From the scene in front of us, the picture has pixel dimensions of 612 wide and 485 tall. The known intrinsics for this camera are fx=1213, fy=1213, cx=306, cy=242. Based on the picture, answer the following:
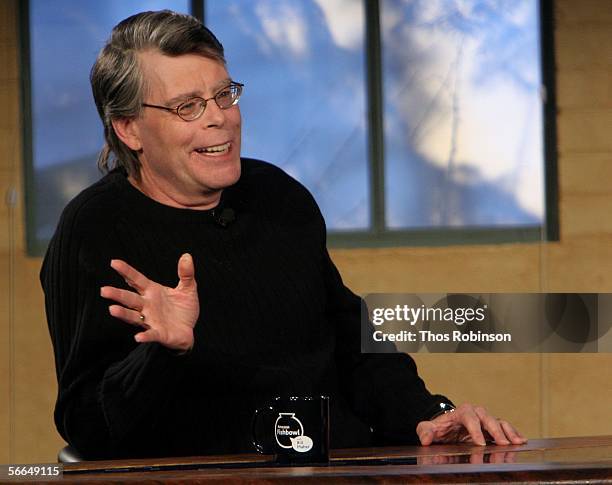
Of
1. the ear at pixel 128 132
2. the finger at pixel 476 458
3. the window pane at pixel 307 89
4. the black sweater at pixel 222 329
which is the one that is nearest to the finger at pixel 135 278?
the black sweater at pixel 222 329

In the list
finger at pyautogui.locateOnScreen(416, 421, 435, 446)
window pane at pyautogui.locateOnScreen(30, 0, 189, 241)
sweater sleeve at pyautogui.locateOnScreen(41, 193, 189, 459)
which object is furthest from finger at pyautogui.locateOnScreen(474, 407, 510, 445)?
window pane at pyautogui.locateOnScreen(30, 0, 189, 241)

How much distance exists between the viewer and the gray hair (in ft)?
6.95

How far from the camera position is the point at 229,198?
87.7 inches

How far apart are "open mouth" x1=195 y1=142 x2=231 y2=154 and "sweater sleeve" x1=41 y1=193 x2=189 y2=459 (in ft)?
0.69

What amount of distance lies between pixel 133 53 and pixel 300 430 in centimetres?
89

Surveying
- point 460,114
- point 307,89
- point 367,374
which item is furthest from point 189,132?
point 460,114

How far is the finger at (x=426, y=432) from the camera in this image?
1865 millimetres

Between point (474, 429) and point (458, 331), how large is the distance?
209 centimetres

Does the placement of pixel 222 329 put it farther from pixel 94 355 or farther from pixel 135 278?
pixel 135 278

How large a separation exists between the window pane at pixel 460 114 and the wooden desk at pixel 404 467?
74.4 inches

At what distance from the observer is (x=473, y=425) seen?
5.86 feet

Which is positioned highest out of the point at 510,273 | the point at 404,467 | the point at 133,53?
the point at 133,53

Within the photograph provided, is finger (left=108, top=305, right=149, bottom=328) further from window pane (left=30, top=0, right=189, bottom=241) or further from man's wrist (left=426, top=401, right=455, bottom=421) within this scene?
window pane (left=30, top=0, right=189, bottom=241)

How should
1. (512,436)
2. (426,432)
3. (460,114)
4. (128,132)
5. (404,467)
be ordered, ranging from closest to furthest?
(404,467), (512,436), (426,432), (128,132), (460,114)
